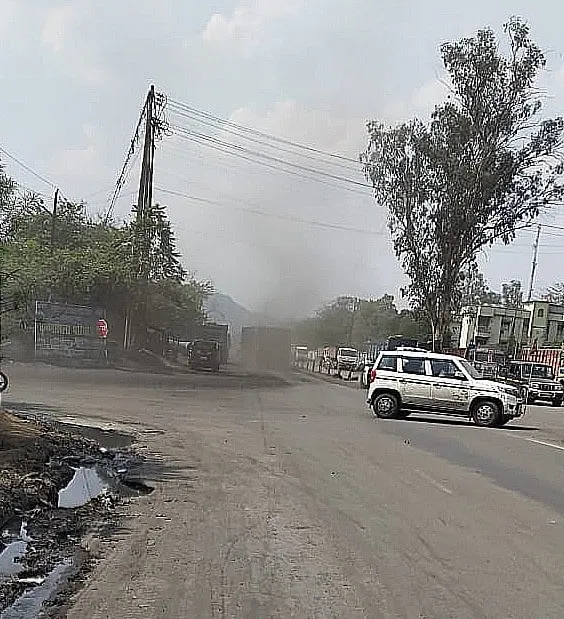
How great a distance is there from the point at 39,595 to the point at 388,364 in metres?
19.2

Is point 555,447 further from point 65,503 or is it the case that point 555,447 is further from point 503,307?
point 503,307

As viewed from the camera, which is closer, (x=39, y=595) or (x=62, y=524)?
(x=39, y=595)

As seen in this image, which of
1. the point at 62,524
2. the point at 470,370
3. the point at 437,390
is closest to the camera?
the point at 62,524

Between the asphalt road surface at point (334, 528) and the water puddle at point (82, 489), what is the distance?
0.69 meters

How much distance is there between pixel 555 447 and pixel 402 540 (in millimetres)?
11745

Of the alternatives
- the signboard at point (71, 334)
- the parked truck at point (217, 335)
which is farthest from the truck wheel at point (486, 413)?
the parked truck at point (217, 335)

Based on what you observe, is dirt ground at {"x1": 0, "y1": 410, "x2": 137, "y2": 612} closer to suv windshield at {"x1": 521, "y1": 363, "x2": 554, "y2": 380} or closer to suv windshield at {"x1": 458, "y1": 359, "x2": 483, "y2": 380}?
suv windshield at {"x1": 458, "y1": 359, "x2": 483, "y2": 380}

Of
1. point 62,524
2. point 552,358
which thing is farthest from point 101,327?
point 62,524

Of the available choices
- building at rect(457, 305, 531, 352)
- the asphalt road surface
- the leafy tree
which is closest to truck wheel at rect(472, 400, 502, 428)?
the asphalt road surface

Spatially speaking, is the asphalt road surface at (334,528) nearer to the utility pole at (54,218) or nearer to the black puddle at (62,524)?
the black puddle at (62,524)

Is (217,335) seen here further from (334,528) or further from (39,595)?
(39,595)

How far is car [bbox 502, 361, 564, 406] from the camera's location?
44.9 meters

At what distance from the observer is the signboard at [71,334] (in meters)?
44.0

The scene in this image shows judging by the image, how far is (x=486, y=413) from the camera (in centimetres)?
2503
